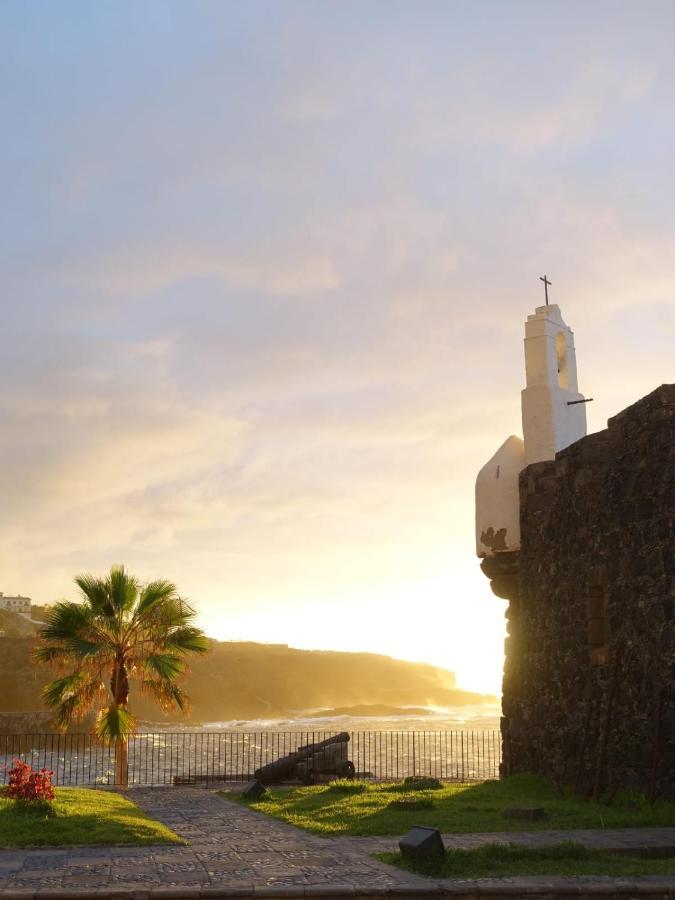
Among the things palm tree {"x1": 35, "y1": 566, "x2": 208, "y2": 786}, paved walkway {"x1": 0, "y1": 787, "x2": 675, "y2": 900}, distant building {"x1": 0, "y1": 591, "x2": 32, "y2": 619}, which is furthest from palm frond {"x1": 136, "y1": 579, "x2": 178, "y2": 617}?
distant building {"x1": 0, "y1": 591, "x2": 32, "y2": 619}

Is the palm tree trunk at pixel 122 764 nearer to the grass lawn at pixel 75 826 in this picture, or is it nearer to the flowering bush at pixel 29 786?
the grass lawn at pixel 75 826

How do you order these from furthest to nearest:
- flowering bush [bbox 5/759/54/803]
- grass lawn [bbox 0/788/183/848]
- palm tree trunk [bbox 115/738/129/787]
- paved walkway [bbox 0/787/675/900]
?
palm tree trunk [bbox 115/738/129/787] → flowering bush [bbox 5/759/54/803] → grass lawn [bbox 0/788/183/848] → paved walkway [bbox 0/787/675/900]

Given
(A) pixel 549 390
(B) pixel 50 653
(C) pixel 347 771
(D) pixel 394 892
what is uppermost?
(A) pixel 549 390

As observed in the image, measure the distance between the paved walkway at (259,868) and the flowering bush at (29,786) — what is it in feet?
6.96

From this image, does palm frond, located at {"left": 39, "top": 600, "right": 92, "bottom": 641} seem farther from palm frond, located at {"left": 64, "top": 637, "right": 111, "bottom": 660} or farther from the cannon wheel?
the cannon wheel

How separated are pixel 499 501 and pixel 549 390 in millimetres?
2648

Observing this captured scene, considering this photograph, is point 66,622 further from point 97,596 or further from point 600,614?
point 600,614

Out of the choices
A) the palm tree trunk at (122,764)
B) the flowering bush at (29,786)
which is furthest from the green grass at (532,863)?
the palm tree trunk at (122,764)

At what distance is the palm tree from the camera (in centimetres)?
1984

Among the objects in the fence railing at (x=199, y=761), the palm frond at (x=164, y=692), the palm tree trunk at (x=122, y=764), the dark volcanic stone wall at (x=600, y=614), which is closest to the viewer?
the dark volcanic stone wall at (x=600, y=614)

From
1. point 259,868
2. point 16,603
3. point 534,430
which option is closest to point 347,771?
point 534,430

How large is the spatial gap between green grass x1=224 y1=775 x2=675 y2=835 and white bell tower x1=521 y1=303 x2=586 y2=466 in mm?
6892

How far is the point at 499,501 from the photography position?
20484 millimetres

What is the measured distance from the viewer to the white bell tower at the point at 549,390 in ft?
66.9
